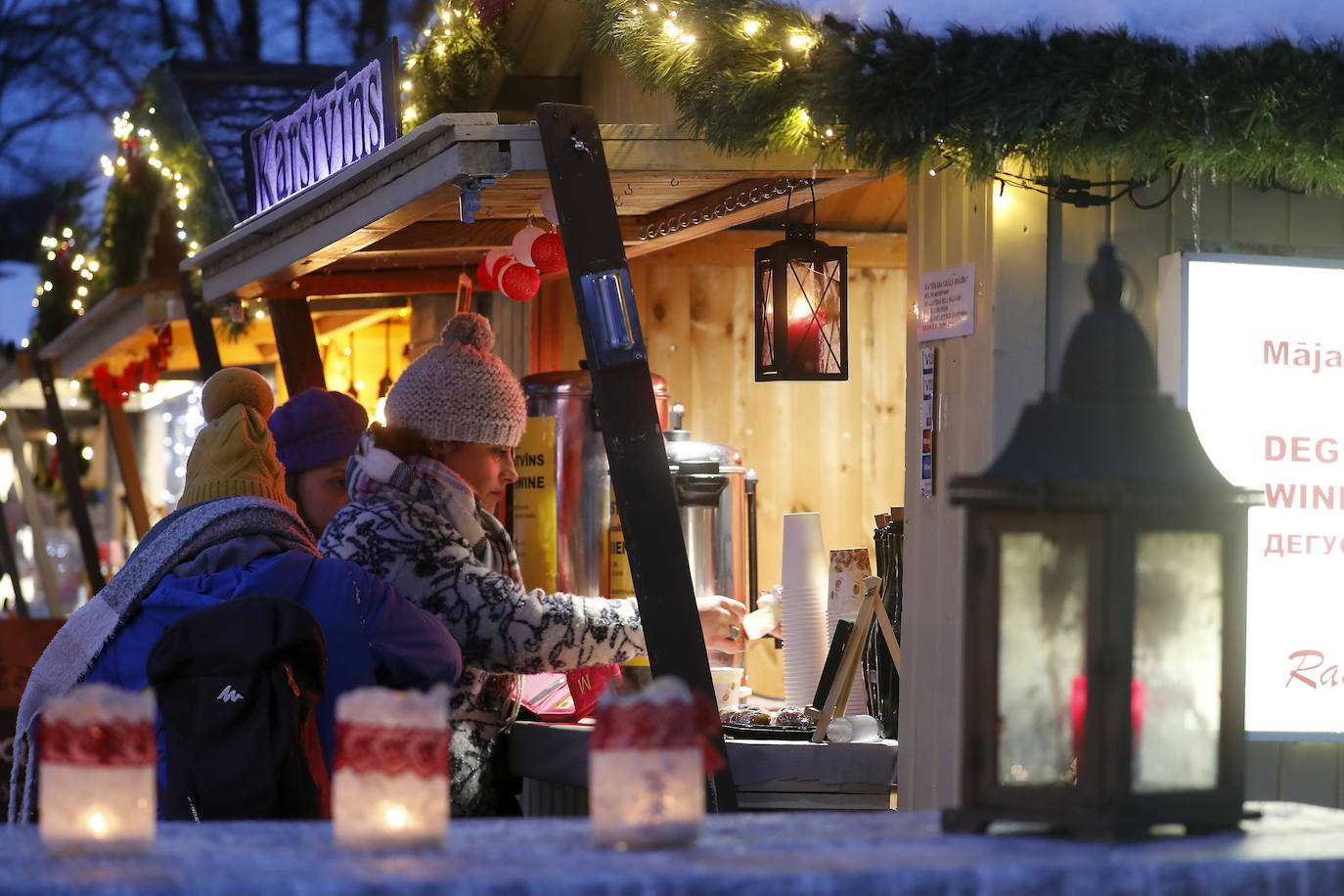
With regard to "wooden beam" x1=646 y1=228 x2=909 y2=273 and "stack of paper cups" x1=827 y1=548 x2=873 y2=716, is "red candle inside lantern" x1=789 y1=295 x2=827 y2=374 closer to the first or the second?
"stack of paper cups" x1=827 y1=548 x2=873 y2=716

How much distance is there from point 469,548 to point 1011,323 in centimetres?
145

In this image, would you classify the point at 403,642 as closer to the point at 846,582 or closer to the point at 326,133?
the point at 846,582

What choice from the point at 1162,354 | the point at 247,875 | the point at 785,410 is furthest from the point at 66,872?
the point at 785,410

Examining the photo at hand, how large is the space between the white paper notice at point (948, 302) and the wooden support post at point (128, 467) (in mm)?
8506

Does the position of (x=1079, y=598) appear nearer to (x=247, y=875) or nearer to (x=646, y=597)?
(x=247, y=875)

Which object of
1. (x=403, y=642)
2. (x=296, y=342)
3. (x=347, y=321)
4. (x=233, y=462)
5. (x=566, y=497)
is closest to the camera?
(x=403, y=642)

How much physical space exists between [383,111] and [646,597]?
5.82ft

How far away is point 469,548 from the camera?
432 centimetres

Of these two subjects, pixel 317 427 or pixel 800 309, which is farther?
pixel 317 427

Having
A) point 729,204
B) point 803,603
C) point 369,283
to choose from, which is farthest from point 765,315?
point 369,283

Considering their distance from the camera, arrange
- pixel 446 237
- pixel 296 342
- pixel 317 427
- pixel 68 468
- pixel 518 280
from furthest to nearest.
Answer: pixel 68 468 < pixel 296 342 < pixel 446 237 < pixel 518 280 < pixel 317 427

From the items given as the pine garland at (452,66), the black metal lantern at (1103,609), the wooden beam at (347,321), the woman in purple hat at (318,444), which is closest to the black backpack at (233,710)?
the black metal lantern at (1103,609)

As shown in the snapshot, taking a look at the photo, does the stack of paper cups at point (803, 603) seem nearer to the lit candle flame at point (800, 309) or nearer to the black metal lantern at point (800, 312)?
the black metal lantern at point (800, 312)

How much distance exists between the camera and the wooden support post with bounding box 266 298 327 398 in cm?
707
